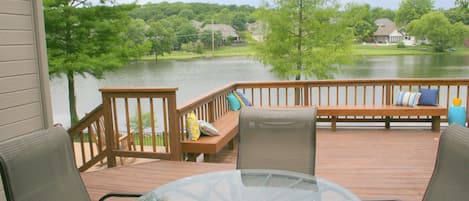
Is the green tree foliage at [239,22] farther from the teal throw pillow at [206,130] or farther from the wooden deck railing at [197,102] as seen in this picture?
the teal throw pillow at [206,130]

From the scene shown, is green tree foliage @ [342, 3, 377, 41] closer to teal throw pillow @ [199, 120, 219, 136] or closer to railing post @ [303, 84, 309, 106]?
railing post @ [303, 84, 309, 106]

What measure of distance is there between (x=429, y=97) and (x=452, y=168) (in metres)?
4.87

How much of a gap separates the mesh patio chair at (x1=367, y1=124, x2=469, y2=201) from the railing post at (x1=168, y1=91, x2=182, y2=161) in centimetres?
291

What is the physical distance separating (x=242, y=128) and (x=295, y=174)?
0.48m

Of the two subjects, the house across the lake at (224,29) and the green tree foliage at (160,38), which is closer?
the house across the lake at (224,29)

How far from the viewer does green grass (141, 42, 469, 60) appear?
8.18m

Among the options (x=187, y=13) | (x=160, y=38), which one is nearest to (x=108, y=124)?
(x=187, y=13)

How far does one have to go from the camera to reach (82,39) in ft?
40.7

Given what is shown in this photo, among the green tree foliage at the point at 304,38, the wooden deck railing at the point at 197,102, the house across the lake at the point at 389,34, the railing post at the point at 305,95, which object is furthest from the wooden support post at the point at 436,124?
the green tree foliage at the point at 304,38

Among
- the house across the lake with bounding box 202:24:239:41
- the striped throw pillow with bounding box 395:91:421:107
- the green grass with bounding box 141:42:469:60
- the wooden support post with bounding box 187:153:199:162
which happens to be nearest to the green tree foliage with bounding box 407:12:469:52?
the green grass with bounding box 141:42:469:60

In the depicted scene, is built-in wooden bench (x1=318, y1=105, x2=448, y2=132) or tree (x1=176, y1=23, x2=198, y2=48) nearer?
built-in wooden bench (x1=318, y1=105, x2=448, y2=132)

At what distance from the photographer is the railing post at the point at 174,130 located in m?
4.23

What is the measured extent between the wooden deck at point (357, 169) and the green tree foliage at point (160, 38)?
581 cm

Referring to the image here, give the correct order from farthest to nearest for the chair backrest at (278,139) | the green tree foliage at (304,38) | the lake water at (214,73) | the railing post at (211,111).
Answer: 1. the green tree foliage at (304,38)
2. the lake water at (214,73)
3. the railing post at (211,111)
4. the chair backrest at (278,139)
